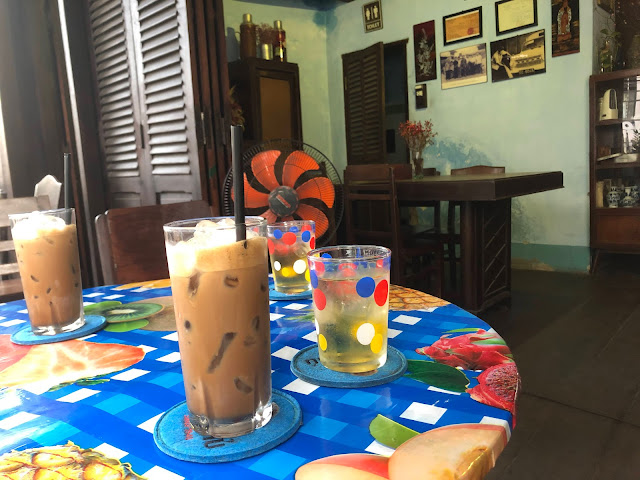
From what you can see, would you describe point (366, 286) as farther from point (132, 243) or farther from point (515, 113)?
point (515, 113)

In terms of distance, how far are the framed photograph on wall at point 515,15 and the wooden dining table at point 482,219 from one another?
6.33ft

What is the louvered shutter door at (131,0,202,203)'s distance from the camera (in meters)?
2.44

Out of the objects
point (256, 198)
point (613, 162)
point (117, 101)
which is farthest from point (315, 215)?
point (613, 162)

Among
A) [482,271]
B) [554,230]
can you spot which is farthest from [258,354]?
[554,230]

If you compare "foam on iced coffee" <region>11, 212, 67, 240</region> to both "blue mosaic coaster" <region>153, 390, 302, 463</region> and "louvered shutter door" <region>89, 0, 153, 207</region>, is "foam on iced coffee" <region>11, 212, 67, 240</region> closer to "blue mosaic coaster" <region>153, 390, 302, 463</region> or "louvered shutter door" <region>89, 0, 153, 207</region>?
"blue mosaic coaster" <region>153, 390, 302, 463</region>

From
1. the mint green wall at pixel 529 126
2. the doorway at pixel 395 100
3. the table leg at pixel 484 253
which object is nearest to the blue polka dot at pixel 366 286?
the table leg at pixel 484 253

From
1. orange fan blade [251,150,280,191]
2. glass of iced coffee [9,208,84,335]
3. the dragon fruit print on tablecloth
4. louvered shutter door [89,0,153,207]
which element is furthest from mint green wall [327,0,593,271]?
glass of iced coffee [9,208,84,335]

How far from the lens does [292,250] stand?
40.9 inches

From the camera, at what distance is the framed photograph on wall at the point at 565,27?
4336 mm

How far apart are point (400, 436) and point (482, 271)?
274 cm

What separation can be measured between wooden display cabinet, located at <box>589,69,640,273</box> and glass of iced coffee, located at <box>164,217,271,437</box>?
4492mm

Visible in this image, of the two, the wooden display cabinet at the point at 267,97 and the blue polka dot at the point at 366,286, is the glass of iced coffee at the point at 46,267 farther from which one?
the wooden display cabinet at the point at 267,97

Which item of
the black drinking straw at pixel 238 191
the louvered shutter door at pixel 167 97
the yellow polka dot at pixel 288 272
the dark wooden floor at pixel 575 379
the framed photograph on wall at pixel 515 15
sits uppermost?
the framed photograph on wall at pixel 515 15

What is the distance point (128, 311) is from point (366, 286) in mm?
567
